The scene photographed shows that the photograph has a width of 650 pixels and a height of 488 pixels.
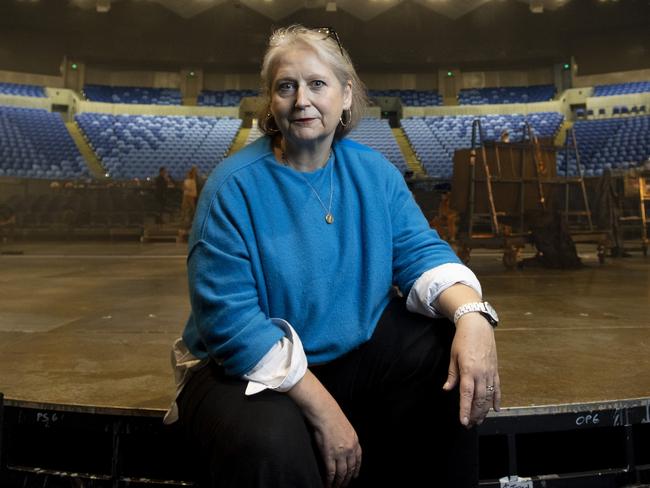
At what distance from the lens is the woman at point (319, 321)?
2.77 ft

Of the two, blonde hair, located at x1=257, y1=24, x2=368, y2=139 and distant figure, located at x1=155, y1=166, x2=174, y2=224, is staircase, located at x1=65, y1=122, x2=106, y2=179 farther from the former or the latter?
blonde hair, located at x1=257, y1=24, x2=368, y2=139

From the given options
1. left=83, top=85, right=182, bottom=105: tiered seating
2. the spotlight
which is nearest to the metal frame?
the spotlight

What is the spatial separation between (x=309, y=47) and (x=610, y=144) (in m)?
17.3

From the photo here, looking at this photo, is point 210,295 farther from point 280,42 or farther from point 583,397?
point 583,397

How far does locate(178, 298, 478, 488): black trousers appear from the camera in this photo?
77 cm

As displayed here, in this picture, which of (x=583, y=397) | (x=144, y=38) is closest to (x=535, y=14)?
(x=144, y=38)

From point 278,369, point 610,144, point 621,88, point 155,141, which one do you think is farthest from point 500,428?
point 621,88

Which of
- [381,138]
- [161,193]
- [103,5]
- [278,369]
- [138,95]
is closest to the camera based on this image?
[278,369]

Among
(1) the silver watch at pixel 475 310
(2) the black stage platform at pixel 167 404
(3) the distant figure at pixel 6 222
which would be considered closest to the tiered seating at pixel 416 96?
(3) the distant figure at pixel 6 222

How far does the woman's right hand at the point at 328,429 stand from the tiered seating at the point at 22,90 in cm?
2007

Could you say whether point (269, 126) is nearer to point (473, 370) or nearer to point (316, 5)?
point (473, 370)

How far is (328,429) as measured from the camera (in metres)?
0.85

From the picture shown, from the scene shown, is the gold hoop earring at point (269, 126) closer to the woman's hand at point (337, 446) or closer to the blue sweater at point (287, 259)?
the blue sweater at point (287, 259)

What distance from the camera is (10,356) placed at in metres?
1.69
